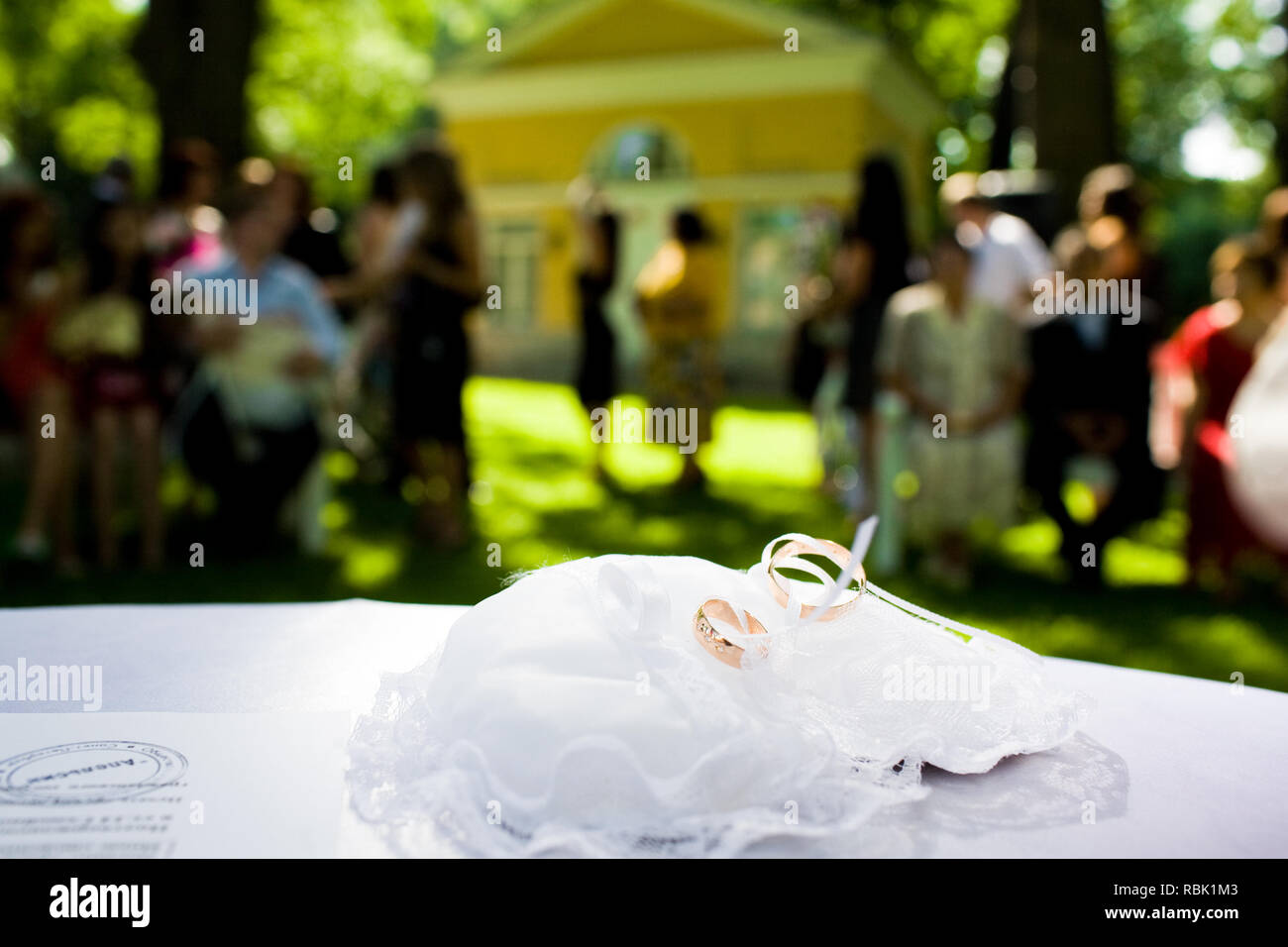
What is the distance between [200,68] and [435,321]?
338 centimetres

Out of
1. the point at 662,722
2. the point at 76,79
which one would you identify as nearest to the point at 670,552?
the point at 662,722

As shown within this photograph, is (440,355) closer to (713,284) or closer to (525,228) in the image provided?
(713,284)

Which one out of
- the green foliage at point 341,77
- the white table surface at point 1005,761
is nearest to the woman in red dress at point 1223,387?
the white table surface at point 1005,761

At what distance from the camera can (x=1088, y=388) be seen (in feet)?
16.5

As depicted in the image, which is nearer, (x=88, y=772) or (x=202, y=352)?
(x=88, y=772)

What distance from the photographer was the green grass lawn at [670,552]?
432cm

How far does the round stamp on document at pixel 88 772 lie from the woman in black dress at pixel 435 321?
3.90 metres

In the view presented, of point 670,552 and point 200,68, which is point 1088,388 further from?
point 200,68

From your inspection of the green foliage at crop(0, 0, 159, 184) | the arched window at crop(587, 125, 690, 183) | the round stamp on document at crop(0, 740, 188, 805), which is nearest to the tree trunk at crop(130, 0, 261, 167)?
the round stamp on document at crop(0, 740, 188, 805)

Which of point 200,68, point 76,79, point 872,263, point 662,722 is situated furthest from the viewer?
point 76,79

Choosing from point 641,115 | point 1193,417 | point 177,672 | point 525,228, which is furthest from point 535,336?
point 177,672

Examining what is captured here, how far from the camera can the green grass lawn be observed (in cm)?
432

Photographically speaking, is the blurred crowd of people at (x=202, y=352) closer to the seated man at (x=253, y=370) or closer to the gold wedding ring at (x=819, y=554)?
the seated man at (x=253, y=370)

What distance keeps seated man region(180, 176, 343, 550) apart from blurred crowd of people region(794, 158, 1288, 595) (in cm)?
245
